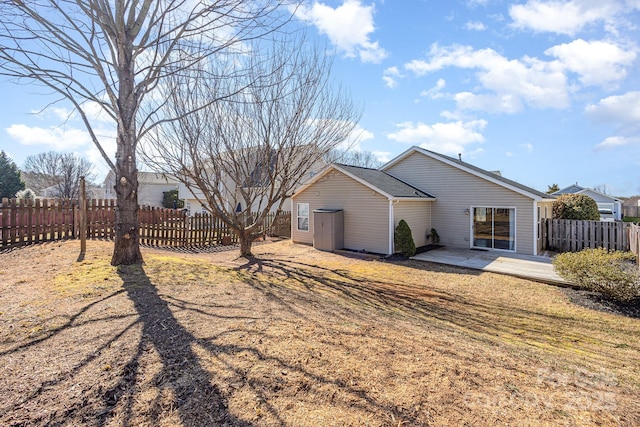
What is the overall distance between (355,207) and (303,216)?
3247 mm

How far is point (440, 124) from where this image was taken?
66.4ft

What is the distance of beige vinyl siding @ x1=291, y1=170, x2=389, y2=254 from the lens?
13.3 meters

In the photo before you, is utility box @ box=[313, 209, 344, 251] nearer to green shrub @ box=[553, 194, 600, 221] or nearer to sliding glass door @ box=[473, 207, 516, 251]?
sliding glass door @ box=[473, 207, 516, 251]

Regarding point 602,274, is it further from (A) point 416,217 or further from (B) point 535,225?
(A) point 416,217

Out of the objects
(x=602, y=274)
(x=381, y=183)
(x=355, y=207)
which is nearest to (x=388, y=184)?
(x=381, y=183)

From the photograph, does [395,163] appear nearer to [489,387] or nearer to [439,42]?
[439,42]

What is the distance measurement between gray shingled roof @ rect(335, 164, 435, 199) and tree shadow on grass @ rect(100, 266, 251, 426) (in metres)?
10.5

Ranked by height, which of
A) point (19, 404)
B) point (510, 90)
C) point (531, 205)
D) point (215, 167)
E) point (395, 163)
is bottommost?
point (19, 404)

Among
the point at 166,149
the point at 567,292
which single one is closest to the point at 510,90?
the point at 567,292

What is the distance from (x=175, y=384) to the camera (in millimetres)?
2688

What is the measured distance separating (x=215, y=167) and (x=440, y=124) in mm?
15220

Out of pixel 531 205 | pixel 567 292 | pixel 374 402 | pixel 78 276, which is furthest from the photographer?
pixel 531 205

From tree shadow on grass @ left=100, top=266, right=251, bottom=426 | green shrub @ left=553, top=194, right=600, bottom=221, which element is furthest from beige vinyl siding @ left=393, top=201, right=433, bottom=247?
tree shadow on grass @ left=100, top=266, right=251, bottom=426

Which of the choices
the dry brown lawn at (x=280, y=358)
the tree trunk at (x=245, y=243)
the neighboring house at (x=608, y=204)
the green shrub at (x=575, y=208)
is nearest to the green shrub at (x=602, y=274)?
the dry brown lawn at (x=280, y=358)
